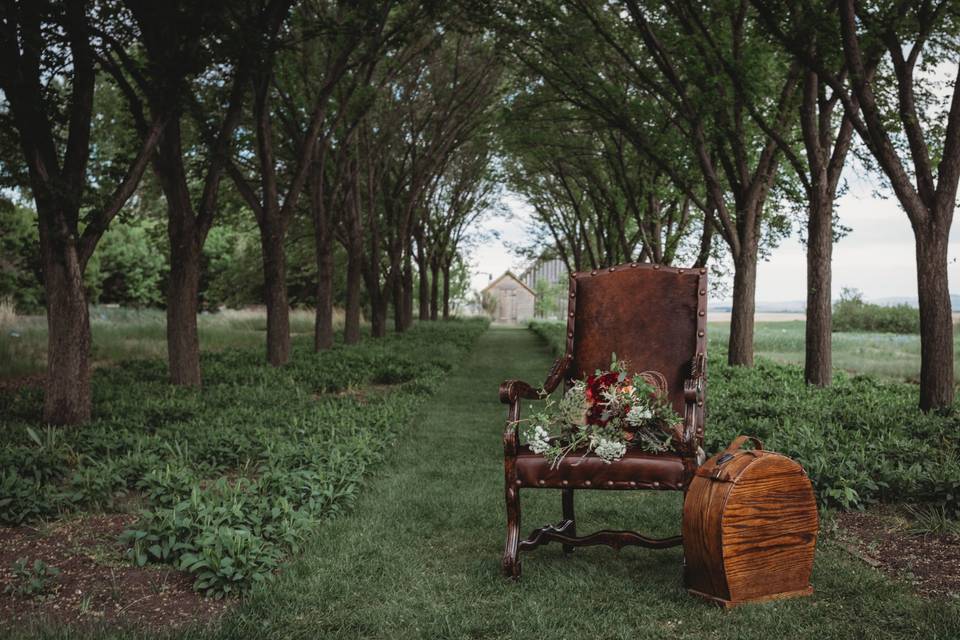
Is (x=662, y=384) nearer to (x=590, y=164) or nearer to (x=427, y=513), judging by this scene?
(x=427, y=513)

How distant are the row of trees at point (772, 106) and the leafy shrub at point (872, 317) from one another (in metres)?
23.4

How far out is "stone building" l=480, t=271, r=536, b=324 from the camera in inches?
3354

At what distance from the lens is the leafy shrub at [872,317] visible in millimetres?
37969

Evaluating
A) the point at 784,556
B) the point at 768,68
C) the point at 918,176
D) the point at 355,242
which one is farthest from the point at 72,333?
the point at 355,242

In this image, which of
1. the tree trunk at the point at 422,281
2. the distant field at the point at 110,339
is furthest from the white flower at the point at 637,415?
the tree trunk at the point at 422,281

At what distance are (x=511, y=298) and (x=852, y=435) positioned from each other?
79313 mm

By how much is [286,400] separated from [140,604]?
20.0 feet

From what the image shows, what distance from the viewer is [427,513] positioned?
5559mm

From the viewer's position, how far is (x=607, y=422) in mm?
4262

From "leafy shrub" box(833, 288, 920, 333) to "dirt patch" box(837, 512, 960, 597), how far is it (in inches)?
1442

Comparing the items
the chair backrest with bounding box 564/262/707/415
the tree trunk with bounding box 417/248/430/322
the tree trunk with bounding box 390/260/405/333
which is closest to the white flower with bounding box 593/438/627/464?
the chair backrest with bounding box 564/262/707/415

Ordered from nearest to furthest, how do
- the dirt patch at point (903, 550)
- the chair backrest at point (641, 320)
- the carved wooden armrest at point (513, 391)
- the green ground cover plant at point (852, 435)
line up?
the dirt patch at point (903, 550)
the carved wooden armrest at point (513, 391)
the chair backrest at point (641, 320)
the green ground cover plant at point (852, 435)

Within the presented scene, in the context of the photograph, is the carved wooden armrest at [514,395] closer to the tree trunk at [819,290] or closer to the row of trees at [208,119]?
the row of trees at [208,119]

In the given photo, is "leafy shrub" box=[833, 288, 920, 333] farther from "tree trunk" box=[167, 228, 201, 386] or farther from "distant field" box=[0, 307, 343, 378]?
"tree trunk" box=[167, 228, 201, 386]
